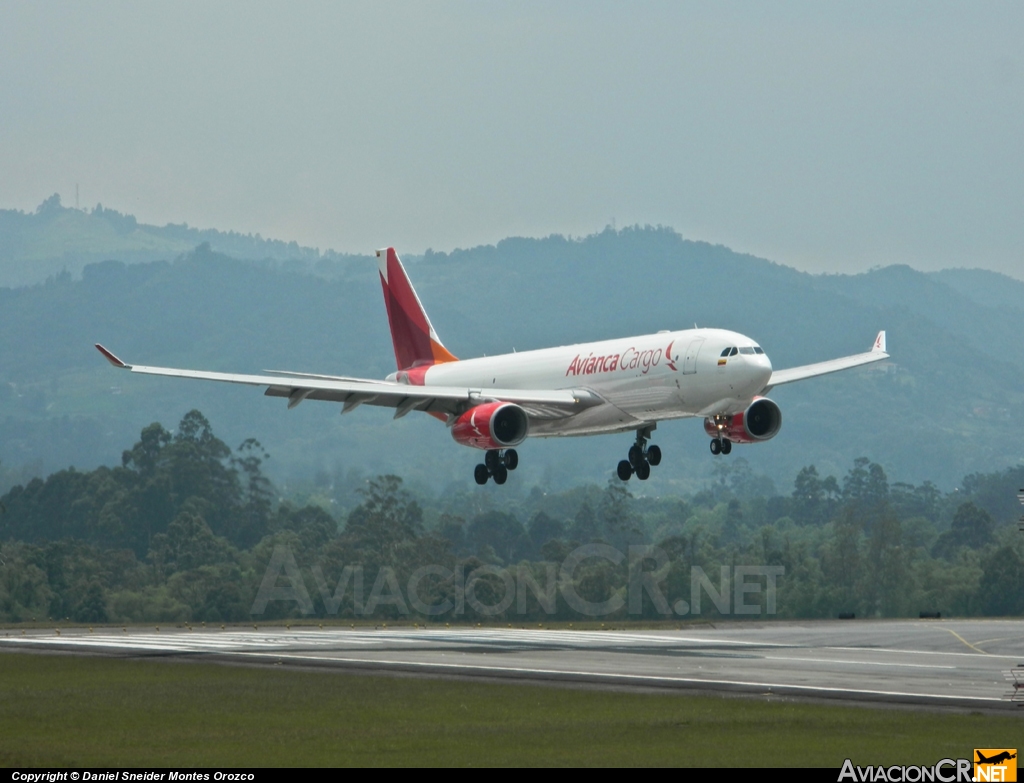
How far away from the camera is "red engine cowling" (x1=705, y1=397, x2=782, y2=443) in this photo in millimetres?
70625

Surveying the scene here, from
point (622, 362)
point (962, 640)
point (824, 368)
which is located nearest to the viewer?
point (622, 362)

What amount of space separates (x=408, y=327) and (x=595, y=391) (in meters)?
21.7

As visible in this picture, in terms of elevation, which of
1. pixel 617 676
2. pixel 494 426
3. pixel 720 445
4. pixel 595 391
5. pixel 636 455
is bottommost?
pixel 617 676

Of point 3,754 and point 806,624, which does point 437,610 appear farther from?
point 3,754

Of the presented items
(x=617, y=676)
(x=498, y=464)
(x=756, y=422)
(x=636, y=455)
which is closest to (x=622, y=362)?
(x=756, y=422)

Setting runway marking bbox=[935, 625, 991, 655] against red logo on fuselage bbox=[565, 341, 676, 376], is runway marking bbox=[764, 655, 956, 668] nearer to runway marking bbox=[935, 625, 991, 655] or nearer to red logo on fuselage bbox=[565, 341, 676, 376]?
runway marking bbox=[935, 625, 991, 655]

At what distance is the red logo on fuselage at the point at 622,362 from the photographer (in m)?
69.3

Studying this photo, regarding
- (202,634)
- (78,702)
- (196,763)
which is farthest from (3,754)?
(202,634)

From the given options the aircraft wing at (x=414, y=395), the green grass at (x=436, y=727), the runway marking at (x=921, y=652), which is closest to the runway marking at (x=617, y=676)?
the green grass at (x=436, y=727)

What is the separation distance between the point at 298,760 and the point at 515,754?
5.06m

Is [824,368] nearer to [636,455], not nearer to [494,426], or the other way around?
[636,455]

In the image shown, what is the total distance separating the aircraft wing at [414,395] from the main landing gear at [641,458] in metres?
5.18

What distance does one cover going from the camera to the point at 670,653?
67.9m

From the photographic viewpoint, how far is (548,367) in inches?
2980
